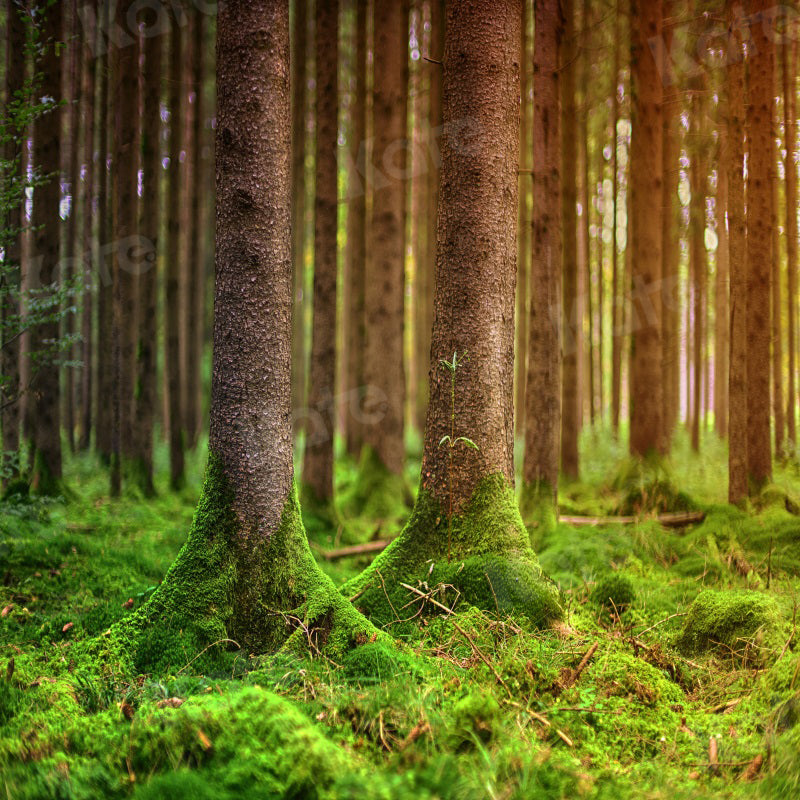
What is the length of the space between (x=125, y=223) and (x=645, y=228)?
9.35 meters

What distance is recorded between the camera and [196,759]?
328 cm

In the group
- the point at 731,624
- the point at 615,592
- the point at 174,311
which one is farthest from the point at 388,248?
the point at 731,624

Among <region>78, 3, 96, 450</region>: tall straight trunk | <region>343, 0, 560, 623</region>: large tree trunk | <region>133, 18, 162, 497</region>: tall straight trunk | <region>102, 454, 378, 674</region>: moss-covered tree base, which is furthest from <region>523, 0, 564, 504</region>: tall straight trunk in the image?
<region>78, 3, 96, 450</region>: tall straight trunk

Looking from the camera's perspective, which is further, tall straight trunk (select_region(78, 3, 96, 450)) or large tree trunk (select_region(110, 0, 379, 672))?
tall straight trunk (select_region(78, 3, 96, 450))

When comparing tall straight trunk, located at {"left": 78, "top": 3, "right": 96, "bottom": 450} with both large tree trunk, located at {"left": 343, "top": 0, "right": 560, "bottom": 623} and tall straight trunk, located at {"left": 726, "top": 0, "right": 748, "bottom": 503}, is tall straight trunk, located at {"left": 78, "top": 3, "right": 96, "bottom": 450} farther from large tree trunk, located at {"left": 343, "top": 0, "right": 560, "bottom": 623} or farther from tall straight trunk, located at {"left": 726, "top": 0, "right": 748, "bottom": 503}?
tall straight trunk, located at {"left": 726, "top": 0, "right": 748, "bottom": 503}

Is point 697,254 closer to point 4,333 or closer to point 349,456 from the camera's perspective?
point 349,456

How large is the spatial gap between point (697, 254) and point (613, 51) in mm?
5670

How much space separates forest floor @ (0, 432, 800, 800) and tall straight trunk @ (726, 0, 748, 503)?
7.84 ft

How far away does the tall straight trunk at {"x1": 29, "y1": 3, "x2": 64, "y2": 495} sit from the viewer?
31.1 ft

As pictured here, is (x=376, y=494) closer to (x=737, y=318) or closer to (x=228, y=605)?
(x=737, y=318)

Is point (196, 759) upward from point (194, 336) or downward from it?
downward

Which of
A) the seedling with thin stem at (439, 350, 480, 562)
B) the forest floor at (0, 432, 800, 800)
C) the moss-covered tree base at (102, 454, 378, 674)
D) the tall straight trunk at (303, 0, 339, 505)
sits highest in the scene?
the tall straight trunk at (303, 0, 339, 505)

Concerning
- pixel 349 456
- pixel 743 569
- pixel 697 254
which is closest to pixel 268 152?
pixel 743 569

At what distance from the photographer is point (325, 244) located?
10.4m
